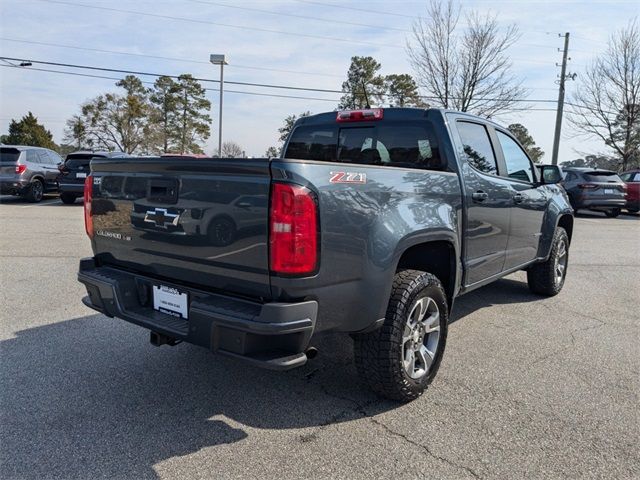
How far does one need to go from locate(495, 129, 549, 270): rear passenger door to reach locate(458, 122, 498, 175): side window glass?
0.21m

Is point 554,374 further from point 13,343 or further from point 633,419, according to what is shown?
point 13,343

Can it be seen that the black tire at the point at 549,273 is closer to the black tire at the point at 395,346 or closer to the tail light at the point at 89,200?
the black tire at the point at 395,346

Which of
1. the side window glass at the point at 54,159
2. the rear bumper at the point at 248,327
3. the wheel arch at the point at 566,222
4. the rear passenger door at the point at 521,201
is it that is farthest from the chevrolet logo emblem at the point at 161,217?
the side window glass at the point at 54,159

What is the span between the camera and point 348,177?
2.48 metres

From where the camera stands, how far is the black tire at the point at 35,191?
14908mm

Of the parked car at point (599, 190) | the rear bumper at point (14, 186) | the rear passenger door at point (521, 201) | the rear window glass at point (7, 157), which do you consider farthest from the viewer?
the parked car at point (599, 190)

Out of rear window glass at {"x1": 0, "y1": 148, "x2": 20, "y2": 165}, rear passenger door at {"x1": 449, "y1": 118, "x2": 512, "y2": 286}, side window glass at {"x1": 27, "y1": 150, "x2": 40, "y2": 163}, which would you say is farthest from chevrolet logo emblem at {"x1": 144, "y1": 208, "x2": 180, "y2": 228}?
side window glass at {"x1": 27, "y1": 150, "x2": 40, "y2": 163}

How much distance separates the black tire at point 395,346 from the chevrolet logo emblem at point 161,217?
1275 mm

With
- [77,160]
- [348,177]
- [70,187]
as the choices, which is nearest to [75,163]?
[77,160]

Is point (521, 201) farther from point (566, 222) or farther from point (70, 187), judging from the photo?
point (70, 187)

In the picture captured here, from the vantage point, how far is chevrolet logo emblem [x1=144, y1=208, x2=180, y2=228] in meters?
2.68

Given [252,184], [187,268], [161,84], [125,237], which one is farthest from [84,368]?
[161,84]

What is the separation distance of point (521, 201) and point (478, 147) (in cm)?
89

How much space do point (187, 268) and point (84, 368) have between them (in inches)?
55.5
